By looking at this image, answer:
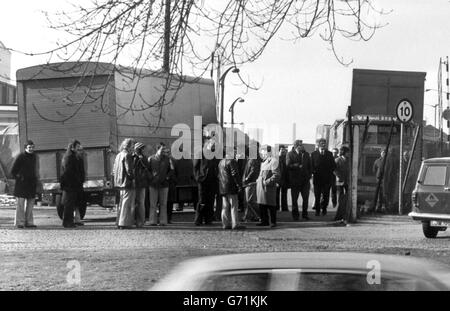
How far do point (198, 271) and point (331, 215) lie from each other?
1711 centimetres

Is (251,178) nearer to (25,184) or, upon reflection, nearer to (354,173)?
(354,173)

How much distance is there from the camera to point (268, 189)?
1627 cm

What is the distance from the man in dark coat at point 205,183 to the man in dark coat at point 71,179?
232 cm

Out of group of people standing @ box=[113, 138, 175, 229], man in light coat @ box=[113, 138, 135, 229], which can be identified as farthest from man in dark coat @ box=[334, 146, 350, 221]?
man in light coat @ box=[113, 138, 135, 229]

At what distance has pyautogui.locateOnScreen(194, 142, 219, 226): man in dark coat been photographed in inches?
674

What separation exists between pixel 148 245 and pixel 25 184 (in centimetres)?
426

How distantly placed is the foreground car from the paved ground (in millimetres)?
5278

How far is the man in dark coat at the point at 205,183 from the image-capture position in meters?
17.1

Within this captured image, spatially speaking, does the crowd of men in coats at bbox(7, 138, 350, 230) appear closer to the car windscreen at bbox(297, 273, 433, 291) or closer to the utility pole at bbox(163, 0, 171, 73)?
the utility pole at bbox(163, 0, 171, 73)

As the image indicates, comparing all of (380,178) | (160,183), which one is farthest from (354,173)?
(160,183)

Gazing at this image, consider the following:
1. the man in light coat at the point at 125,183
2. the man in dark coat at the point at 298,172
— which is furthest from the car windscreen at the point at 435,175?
the man in light coat at the point at 125,183

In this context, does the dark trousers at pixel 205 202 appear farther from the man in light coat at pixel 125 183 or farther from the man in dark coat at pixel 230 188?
the man in light coat at pixel 125 183
